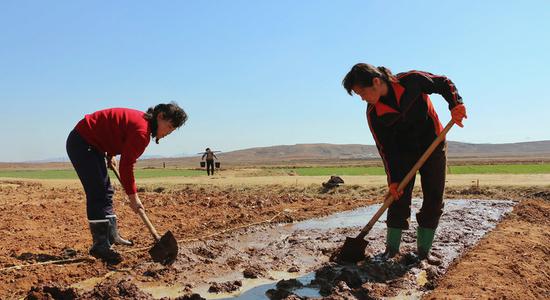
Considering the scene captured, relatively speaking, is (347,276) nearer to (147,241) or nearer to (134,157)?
(134,157)

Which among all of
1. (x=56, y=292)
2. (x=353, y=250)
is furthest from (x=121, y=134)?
(x=353, y=250)

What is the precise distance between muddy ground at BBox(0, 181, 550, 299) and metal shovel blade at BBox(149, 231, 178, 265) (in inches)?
3.7

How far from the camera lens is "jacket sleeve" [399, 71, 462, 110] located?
4262mm

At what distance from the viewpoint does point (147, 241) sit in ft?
17.9

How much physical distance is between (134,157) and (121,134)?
353mm

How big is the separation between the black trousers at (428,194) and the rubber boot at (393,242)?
0.06 metres

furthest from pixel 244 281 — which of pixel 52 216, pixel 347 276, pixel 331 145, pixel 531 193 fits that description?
pixel 331 145

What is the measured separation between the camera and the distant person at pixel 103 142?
445 centimetres

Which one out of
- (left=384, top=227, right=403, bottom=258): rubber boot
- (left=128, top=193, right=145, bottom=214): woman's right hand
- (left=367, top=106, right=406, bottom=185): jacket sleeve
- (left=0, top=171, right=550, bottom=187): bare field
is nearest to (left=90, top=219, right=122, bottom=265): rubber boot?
(left=128, top=193, right=145, bottom=214): woman's right hand

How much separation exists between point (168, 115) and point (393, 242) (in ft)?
8.03

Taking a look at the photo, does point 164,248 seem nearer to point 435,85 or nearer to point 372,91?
point 372,91

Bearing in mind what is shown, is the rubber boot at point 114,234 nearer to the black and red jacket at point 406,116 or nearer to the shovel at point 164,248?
the shovel at point 164,248

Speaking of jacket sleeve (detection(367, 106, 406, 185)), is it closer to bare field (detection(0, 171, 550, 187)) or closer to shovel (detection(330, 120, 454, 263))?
shovel (detection(330, 120, 454, 263))

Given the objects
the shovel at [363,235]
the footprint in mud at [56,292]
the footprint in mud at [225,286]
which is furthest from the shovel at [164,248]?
the shovel at [363,235]
